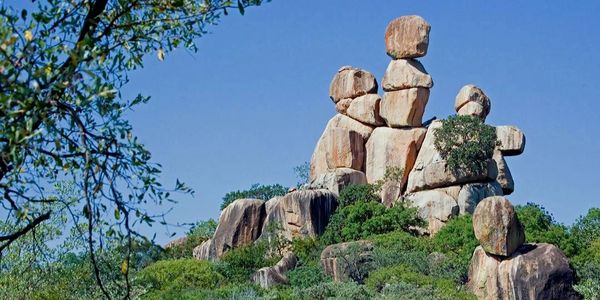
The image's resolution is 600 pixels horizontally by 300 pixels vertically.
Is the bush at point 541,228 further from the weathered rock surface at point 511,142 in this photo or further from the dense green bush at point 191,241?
the dense green bush at point 191,241

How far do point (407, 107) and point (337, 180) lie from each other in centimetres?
385

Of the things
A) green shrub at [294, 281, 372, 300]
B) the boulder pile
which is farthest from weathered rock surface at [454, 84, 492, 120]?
green shrub at [294, 281, 372, 300]

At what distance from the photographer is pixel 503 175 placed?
129ft

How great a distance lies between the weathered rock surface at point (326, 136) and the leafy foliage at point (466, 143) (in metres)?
4.99

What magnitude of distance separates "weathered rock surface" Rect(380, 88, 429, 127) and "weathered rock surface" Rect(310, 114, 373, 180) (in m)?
1.38

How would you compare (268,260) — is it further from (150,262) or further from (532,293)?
(532,293)

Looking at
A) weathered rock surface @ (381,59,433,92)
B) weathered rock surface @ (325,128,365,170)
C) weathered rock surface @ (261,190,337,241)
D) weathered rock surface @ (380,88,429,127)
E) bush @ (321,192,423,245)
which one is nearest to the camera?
bush @ (321,192,423,245)

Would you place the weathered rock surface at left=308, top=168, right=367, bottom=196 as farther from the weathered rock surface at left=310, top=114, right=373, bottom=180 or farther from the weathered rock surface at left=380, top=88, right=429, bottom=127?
the weathered rock surface at left=380, top=88, right=429, bottom=127

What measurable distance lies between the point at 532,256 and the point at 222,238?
14825 mm

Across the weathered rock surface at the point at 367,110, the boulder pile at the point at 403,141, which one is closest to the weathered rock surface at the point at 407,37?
the boulder pile at the point at 403,141

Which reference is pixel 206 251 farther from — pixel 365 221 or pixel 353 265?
pixel 353 265

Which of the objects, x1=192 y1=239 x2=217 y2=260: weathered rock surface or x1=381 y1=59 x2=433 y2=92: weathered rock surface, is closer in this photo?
x1=192 y1=239 x2=217 y2=260: weathered rock surface

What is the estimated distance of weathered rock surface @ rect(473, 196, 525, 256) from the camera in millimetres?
26469

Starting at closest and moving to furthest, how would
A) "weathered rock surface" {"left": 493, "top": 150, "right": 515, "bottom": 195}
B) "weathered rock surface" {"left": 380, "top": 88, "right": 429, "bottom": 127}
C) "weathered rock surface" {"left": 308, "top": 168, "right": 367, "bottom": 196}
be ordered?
"weathered rock surface" {"left": 493, "top": 150, "right": 515, "bottom": 195} < "weathered rock surface" {"left": 308, "top": 168, "right": 367, "bottom": 196} < "weathered rock surface" {"left": 380, "top": 88, "right": 429, "bottom": 127}
